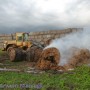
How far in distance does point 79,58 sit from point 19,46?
10.9 m

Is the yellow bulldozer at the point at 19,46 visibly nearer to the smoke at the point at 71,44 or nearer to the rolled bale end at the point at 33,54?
the rolled bale end at the point at 33,54

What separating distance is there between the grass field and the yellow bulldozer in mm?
7656

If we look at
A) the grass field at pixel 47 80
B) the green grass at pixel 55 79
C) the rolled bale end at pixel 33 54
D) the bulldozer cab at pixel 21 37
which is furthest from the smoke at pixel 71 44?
the bulldozer cab at pixel 21 37

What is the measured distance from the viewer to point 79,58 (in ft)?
59.3

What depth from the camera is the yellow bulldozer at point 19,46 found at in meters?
23.7

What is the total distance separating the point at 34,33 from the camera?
32625 mm

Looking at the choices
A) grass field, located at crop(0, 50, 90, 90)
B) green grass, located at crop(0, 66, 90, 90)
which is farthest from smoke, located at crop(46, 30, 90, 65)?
green grass, located at crop(0, 66, 90, 90)

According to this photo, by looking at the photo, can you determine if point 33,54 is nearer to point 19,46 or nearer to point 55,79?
point 19,46

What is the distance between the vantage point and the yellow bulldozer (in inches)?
932

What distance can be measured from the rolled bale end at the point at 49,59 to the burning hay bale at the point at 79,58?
3.05 ft

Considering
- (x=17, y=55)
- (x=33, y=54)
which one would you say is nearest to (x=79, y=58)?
(x=33, y=54)

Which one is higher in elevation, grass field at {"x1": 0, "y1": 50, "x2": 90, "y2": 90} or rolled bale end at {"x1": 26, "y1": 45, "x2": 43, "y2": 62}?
rolled bale end at {"x1": 26, "y1": 45, "x2": 43, "y2": 62}

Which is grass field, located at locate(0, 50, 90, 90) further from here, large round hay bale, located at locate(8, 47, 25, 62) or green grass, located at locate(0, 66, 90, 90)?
large round hay bale, located at locate(8, 47, 25, 62)

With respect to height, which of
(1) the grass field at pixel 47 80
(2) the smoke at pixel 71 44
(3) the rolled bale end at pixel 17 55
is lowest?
(1) the grass field at pixel 47 80
